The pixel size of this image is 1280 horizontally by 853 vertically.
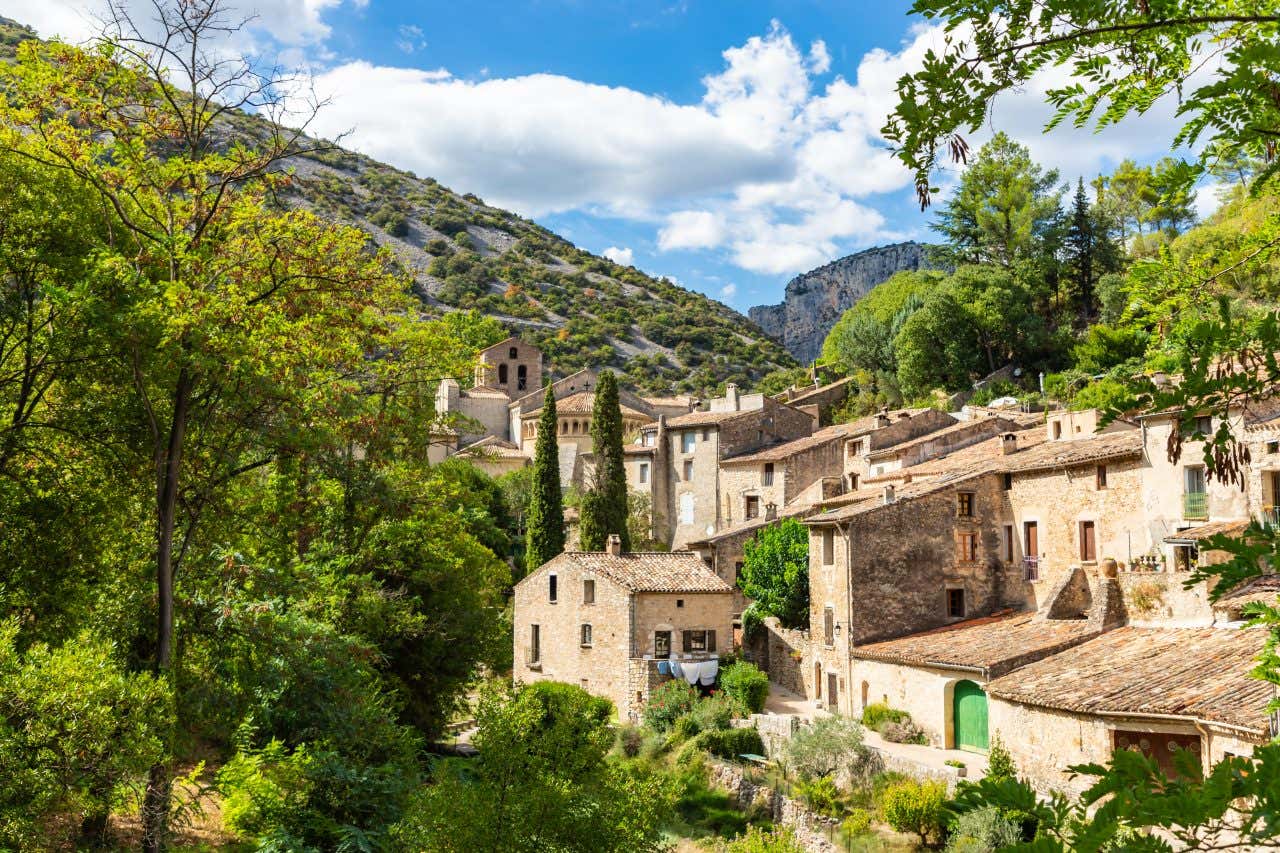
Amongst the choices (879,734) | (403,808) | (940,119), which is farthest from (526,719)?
(940,119)

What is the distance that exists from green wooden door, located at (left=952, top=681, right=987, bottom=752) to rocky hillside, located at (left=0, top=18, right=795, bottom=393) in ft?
239

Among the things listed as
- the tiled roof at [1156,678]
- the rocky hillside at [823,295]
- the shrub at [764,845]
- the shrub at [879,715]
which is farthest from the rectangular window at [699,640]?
the rocky hillside at [823,295]

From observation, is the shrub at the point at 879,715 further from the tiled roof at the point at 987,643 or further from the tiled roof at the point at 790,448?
the tiled roof at the point at 790,448

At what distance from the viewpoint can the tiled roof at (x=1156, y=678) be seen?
19281 mm

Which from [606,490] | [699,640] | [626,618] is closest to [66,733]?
[626,618]

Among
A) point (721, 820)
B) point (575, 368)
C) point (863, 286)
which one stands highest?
point (863, 286)

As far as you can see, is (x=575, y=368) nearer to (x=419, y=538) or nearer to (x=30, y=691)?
(x=419, y=538)

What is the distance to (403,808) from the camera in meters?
18.1

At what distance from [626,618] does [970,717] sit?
12984 millimetres

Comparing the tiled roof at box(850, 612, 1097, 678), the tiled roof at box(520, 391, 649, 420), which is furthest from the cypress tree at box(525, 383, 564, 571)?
the tiled roof at box(850, 612, 1097, 678)

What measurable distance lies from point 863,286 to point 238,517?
538 feet

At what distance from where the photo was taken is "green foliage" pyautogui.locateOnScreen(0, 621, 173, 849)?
9.88 metres

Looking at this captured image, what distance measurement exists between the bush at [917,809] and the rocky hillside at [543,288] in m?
76.8

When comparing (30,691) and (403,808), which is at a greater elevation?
(30,691)
